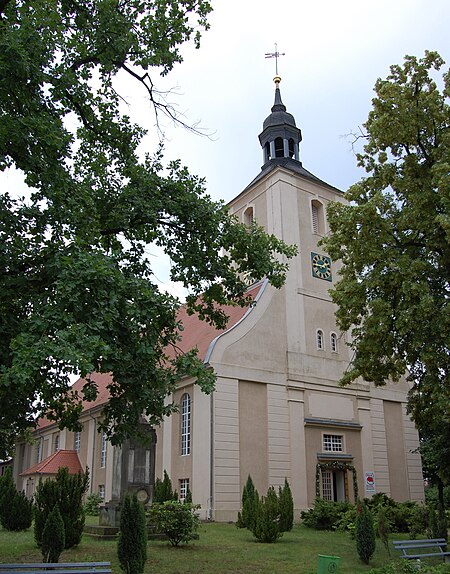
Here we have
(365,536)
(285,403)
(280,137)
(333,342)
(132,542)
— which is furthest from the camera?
(280,137)

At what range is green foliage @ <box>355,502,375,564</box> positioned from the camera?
12641mm

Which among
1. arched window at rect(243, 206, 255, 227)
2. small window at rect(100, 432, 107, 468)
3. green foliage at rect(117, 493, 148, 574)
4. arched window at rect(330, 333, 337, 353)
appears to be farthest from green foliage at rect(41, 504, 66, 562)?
arched window at rect(243, 206, 255, 227)

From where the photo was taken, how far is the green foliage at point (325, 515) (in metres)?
21.4

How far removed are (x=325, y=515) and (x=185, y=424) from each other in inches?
310

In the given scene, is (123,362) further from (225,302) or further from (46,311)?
(225,302)

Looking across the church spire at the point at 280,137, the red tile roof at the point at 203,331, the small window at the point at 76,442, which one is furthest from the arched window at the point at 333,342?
the small window at the point at 76,442

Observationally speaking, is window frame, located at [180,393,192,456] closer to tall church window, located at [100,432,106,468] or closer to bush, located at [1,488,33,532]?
tall church window, located at [100,432,106,468]

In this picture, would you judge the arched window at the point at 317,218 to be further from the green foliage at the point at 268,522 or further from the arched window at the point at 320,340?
the green foliage at the point at 268,522

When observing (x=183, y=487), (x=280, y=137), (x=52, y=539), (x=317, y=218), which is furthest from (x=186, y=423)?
(x=280, y=137)

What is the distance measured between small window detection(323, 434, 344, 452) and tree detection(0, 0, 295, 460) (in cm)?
1588

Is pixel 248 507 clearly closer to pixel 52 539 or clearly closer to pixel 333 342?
pixel 52 539

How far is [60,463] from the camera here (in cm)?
3494

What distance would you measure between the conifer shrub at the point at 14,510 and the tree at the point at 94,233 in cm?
805

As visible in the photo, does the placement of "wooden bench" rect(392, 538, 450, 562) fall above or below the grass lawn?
above
